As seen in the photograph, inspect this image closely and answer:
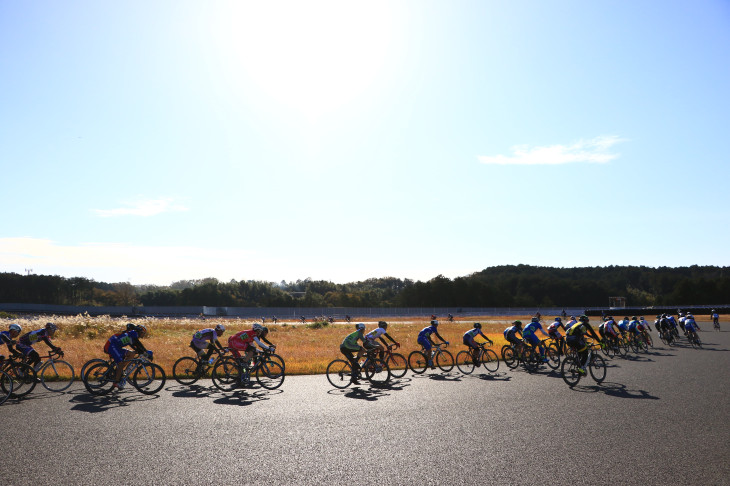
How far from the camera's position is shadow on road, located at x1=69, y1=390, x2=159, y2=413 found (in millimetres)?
11297

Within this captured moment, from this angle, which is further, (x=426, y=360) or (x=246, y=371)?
(x=426, y=360)

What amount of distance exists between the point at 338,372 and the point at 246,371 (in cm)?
279

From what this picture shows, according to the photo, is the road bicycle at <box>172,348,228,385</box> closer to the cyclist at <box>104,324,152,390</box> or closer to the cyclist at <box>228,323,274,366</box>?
the cyclist at <box>228,323,274,366</box>

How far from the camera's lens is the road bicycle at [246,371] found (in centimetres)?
1412

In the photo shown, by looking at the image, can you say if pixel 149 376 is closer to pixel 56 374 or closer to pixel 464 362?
pixel 56 374

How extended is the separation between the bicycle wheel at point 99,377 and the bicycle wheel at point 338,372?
239 inches

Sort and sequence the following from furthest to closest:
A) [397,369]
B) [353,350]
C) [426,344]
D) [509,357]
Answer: [509,357]
[397,369]
[426,344]
[353,350]

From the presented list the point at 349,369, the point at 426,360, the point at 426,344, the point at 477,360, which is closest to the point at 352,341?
the point at 349,369

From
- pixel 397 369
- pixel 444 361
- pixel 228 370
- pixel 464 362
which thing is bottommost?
pixel 397 369

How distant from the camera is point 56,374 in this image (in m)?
14.3

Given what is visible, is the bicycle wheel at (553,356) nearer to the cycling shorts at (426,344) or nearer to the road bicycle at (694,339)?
the cycling shorts at (426,344)

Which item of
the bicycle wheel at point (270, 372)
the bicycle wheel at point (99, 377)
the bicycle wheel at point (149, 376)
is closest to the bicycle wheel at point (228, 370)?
the bicycle wheel at point (270, 372)

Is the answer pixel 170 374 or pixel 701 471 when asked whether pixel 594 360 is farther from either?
pixel 170 374

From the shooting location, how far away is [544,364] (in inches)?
795
